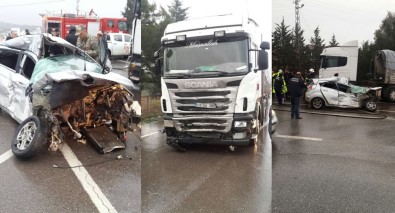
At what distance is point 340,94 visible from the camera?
105 cm

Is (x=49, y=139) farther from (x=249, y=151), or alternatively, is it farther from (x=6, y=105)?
(x=249, y=151)

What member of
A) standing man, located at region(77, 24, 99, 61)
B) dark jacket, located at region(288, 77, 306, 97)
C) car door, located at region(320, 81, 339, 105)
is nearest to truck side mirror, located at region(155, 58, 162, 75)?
dark jacket, located at region(288, 77, 306, 97)

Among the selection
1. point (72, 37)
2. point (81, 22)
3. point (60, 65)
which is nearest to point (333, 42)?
point (81, 22)

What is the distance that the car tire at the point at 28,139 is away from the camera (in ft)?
8.22

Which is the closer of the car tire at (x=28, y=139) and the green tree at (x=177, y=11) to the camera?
the green tree at (x=177, y=11)

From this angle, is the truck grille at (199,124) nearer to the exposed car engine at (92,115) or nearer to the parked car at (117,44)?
the parked car at (117,44)

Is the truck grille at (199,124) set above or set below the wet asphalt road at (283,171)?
above

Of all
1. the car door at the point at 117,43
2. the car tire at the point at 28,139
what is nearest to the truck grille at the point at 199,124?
the car door at the point at 117,43

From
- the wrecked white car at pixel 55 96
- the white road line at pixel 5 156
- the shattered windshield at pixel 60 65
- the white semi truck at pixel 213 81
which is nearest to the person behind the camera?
the white semi truck at pixel 213 81

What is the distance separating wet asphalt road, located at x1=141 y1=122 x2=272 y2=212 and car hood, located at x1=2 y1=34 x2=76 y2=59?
1.40 m

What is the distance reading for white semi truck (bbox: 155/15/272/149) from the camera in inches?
38.0

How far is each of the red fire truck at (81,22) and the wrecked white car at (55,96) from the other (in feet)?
0.33

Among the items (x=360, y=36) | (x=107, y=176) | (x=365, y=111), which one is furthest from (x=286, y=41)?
(x=107, y=176)

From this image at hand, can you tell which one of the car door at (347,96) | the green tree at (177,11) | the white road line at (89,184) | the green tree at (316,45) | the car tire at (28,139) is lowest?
the white road line at (89,184)
